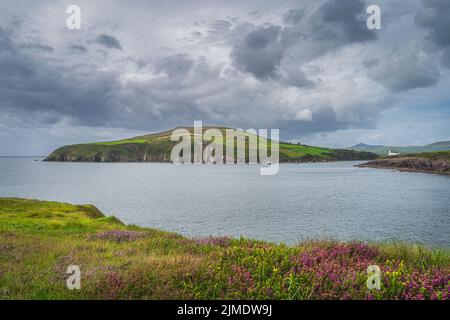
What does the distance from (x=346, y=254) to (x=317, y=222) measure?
38.5m

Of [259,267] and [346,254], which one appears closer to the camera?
[259,267]

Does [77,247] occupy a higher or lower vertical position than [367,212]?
higher

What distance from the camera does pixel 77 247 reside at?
14.5 metres

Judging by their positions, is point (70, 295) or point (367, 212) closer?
point (70, 295)

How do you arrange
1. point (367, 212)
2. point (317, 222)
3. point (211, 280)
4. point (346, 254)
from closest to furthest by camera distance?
point (211, 280) < point (346, 254) < point (317, 222) < point (367, 212)

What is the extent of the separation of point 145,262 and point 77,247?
5374mm

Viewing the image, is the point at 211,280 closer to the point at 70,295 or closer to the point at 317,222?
the point at 70,295
